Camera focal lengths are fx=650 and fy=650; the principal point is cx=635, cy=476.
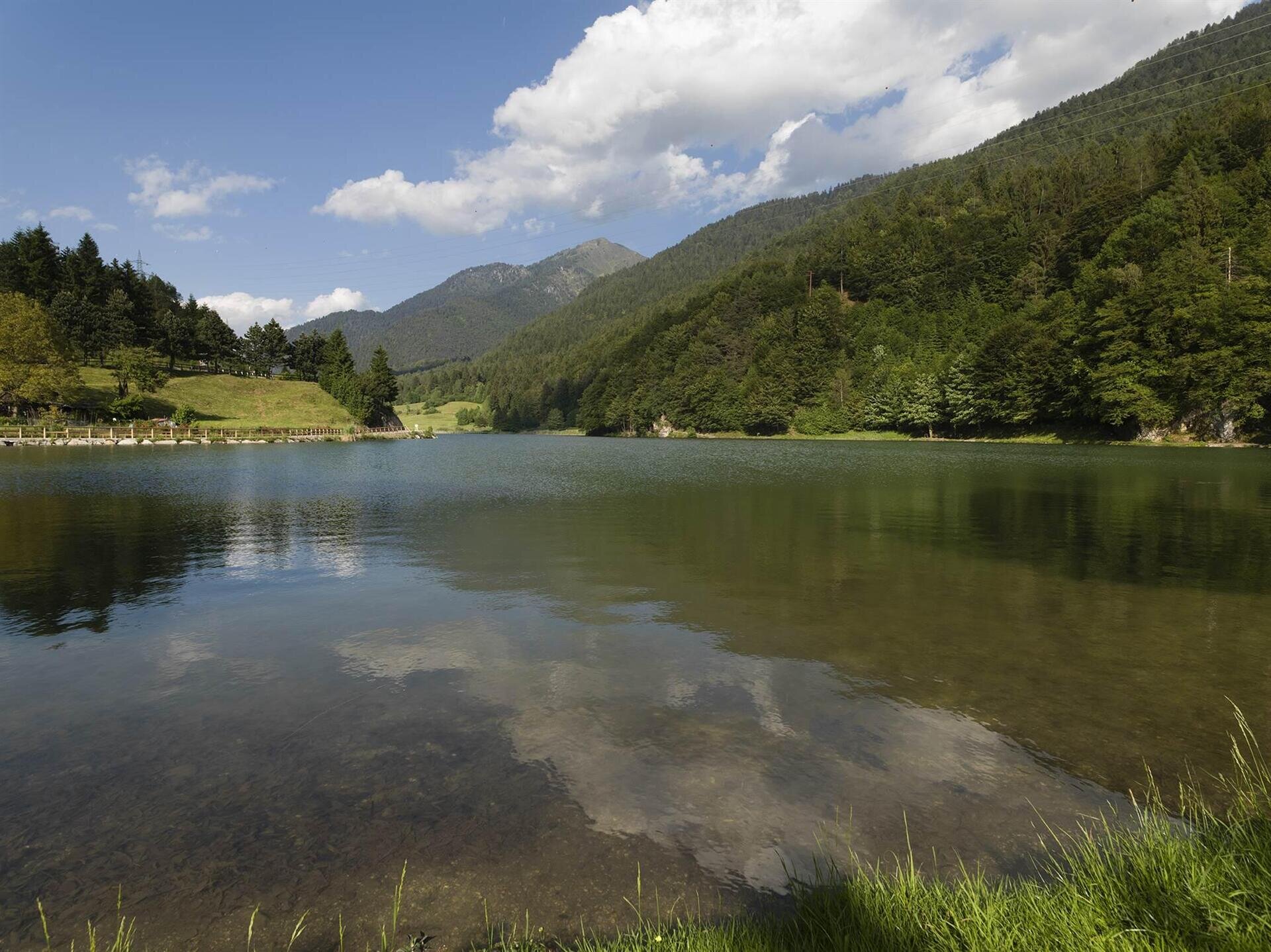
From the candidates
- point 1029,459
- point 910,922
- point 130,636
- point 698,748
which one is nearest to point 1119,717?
point 698,748

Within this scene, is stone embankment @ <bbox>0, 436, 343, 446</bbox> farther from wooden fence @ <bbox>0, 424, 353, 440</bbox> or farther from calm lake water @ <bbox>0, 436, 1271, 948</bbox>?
calm lake water @ <bbox>0, 436, 1271, 948</bbox>

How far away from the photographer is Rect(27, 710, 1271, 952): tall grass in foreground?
12.6 feet

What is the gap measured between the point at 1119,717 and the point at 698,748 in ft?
18.6

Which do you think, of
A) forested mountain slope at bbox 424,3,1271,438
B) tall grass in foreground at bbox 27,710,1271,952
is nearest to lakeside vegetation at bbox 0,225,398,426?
forested mountain slope at bbox 424,3,1271,438

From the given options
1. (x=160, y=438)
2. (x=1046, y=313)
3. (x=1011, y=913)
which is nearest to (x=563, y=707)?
(x=1011, y=913)

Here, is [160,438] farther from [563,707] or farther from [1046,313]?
[1046,313]

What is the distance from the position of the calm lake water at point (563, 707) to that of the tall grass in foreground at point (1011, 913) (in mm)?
371

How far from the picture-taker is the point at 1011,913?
427 cm

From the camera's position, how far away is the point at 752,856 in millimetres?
5805

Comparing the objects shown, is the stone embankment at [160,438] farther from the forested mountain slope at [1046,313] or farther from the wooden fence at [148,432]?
the forested mountain slope at [1046,313]

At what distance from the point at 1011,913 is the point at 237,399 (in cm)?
15880

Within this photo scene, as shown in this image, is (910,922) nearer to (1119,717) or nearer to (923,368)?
(1119,717)

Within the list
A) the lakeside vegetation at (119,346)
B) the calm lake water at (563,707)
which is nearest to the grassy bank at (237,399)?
the lakeside vegetation at (119,346)

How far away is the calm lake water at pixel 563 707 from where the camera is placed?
224 inches
